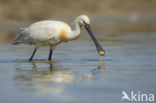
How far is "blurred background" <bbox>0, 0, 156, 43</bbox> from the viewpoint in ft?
93.3

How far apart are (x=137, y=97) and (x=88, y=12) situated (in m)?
25.8

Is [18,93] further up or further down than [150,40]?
further down

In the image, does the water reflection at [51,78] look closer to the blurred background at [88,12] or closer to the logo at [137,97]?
the logo at [137,97]

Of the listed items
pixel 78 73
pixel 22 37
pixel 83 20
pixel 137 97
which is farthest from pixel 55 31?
pixel 137 97

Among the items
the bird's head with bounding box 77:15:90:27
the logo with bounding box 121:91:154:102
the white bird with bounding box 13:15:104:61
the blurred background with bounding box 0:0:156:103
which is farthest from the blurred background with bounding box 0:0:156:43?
the logo with bounding box 121:91:154:102

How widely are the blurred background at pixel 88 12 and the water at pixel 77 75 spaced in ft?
33.6

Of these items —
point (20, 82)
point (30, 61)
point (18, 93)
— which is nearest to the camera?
point (18, 93)

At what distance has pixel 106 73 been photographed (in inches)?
434

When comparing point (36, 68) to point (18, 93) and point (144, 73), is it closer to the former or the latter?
point (144, 73)

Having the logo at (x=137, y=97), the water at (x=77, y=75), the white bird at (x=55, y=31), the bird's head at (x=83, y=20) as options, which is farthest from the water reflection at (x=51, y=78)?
the bird's head at (x=83, y=20)

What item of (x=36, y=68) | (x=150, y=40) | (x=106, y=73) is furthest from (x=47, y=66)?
(x=150, y=40)

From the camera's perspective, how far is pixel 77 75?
35.1ft

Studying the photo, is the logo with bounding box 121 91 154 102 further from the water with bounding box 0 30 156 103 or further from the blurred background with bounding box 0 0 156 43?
the blurred background with bounding box 0 0 156 43

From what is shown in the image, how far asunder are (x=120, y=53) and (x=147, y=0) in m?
24.0
